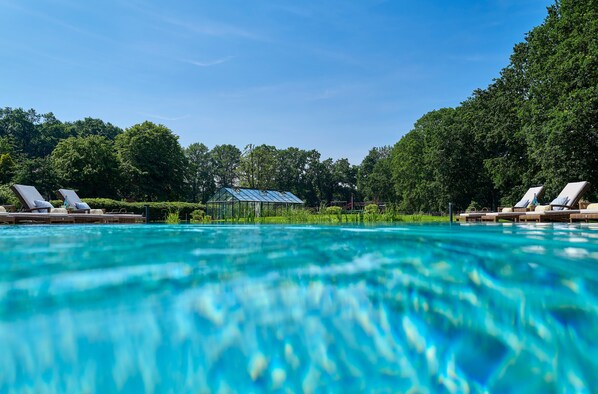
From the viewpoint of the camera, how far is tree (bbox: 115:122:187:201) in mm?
33031

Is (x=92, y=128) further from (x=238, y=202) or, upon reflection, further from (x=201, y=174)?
(x=238, y=202)

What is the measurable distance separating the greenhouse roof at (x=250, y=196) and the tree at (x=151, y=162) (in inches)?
507

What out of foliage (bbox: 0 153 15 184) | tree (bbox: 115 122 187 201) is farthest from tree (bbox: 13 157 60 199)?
tree (bbox: 115 122 187 201)

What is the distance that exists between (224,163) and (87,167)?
1098 inches

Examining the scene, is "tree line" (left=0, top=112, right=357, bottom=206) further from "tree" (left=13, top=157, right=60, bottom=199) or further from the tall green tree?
the tall green tree

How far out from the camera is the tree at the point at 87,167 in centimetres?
2831

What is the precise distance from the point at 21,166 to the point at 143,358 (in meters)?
29.2

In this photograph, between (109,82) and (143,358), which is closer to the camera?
(143,358)

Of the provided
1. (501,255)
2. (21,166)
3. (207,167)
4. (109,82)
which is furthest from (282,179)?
(501,255)

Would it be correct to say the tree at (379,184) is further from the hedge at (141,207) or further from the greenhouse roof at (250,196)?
the hedge at (141,207)

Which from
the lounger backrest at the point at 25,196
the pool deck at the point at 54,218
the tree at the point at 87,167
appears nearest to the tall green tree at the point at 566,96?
the pool deck at the point at 54,218

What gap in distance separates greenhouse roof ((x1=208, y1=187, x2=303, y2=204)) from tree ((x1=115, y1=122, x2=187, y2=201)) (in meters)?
12.9

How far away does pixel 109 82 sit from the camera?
16844mm

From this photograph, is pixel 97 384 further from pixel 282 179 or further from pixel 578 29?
pixel 282 179
